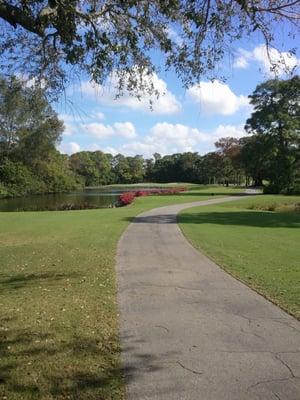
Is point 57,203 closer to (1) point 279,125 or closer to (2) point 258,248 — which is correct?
(1) point 279,125

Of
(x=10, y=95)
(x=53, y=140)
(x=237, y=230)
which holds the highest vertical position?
(x=53, y=140)

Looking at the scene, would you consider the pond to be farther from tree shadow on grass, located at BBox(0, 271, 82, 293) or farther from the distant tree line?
tree shadow on grass, located at BBox(0, 271, 82, 293)

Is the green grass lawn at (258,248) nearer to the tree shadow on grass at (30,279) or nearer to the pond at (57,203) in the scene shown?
the tree shadow on grass at (30,279)

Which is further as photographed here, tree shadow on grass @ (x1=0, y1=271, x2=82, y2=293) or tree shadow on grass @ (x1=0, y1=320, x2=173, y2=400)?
tree shadow on grass @ (x1=0, y1=271, x2=82, y2=293)

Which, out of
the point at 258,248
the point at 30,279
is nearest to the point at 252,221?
the point at 258,248

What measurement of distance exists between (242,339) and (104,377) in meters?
1.92

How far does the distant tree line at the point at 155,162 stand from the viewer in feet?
54.6

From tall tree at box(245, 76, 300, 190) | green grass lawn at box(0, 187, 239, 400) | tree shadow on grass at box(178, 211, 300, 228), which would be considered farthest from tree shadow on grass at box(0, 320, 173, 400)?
tall tree at box(245, 76, 300, 190)

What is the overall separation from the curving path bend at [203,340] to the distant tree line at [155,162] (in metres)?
4.53

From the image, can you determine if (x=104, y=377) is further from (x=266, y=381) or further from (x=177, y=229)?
(x=177, y=229)

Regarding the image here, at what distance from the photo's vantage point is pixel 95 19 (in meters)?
8.44

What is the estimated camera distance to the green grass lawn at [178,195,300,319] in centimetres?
914

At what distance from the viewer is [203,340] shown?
19.4 feet

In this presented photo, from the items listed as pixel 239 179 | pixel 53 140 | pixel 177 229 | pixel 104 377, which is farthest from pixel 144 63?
pixel 239 179
